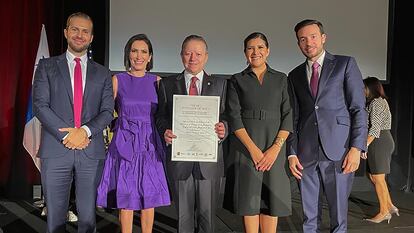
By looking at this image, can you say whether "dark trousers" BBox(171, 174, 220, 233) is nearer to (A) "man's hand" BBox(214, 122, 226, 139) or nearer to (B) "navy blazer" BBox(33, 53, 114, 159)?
(A) "man's hand" BBox(214, 122, 226, 139)

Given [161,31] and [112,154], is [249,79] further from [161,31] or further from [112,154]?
[161,31]

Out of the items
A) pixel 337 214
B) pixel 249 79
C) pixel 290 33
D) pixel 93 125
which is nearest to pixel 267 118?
pixel 249 79

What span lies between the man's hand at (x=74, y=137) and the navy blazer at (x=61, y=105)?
34 millimetres

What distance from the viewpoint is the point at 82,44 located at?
2.61 metres

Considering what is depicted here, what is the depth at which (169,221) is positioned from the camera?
4.34 meters

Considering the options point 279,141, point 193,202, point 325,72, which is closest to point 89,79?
point 193,202

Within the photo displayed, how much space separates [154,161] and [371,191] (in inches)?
167

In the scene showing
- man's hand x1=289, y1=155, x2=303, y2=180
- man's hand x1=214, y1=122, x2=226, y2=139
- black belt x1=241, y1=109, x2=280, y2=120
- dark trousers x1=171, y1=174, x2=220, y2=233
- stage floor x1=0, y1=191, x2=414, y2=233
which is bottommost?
stage floor x1=0, y1=191, x2=414, y2=233

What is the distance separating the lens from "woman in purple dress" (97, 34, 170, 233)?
282 cm

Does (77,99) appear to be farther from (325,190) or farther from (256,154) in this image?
(325,190)

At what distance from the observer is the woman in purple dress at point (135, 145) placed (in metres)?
2.82

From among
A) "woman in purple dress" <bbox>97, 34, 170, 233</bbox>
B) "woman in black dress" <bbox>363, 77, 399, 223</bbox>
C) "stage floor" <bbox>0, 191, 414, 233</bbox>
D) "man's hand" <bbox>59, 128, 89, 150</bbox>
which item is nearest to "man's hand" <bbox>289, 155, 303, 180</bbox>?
"woman in purple dress" <bbox>97, 34, 170, 233</bbox>

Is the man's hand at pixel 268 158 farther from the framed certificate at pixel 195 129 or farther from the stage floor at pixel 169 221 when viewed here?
the stage floor at pixel 169 221

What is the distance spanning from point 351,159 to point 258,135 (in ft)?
1.86
